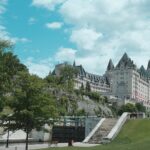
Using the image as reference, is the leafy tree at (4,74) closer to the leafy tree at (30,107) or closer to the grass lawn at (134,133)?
the leafy tree at (30,107)

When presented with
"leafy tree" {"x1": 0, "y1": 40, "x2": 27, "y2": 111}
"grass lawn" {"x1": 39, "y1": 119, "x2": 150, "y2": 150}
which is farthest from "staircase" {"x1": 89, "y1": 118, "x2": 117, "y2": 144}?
"leafy tree" {"x1": 0, "y1": 40, "x2": 27, "y2": 111}

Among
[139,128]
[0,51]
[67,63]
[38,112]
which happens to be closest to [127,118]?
[139,128]

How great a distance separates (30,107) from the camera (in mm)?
36344

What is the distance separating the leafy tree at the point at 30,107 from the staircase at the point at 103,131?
14.2 m

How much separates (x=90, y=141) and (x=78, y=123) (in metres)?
15.5

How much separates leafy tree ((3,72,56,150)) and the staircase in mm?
14158

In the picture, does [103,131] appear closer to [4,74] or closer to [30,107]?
[4,74]

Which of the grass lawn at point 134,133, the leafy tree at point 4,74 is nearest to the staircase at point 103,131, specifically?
the grass lawn at point 134,133

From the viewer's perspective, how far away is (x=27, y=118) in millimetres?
36375

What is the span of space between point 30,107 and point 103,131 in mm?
19045

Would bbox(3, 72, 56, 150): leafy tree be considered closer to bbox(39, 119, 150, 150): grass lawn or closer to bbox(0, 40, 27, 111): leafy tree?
bbox(0, 40, 27, 111): leafy tree

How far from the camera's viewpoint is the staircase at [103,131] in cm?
5066

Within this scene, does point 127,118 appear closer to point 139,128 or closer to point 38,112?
point 139,128

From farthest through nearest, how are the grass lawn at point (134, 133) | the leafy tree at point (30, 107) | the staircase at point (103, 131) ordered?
1. the staircase at point (103, 131)
2. the grass lawn at point (134, 133)
3. the leafy tree at point (30, 107)
